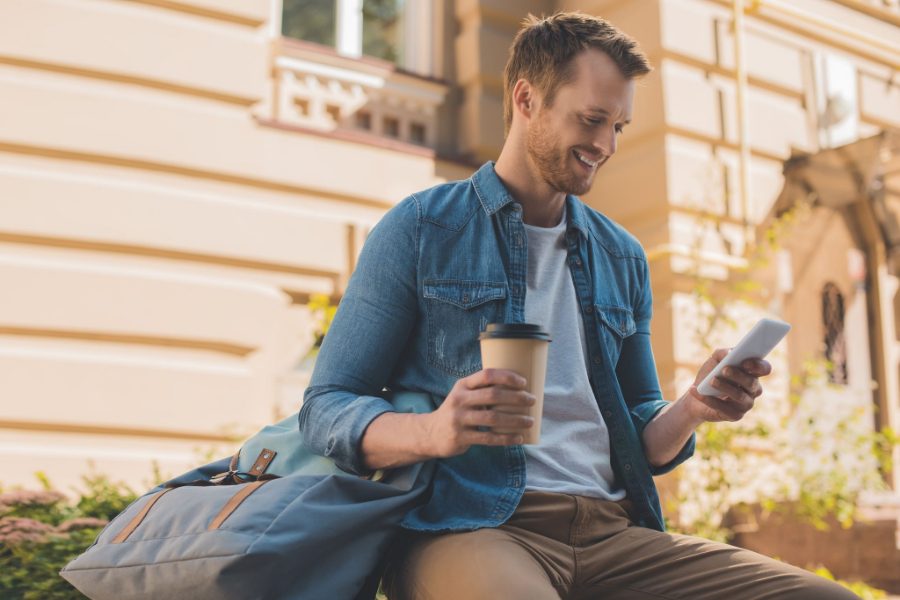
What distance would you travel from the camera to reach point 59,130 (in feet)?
18.5

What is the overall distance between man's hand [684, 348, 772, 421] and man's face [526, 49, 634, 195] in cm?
48

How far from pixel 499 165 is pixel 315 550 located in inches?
38.0

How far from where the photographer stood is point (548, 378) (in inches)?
84.2

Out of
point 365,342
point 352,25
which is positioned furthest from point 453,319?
point 352,25

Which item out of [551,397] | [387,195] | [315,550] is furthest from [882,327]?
[315,550]

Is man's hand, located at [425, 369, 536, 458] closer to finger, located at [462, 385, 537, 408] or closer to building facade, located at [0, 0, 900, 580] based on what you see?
finger, located at [462, 385, 537, 408]

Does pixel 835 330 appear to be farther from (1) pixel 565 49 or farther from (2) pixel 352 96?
(1) pixel 565 49

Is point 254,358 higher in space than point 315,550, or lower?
higher

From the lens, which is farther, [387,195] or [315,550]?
[387,195]

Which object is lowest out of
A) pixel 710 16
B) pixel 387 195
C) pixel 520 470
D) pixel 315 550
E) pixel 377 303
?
pixel 315 550

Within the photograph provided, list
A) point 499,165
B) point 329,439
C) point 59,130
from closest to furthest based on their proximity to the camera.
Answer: point 329,439
point 499,165
point 59,130

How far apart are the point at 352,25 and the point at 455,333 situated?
5258 mm

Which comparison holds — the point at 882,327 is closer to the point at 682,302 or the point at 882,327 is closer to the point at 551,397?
the point at 682,302

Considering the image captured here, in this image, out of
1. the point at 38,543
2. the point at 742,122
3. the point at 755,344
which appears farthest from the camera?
the point at 742,122
